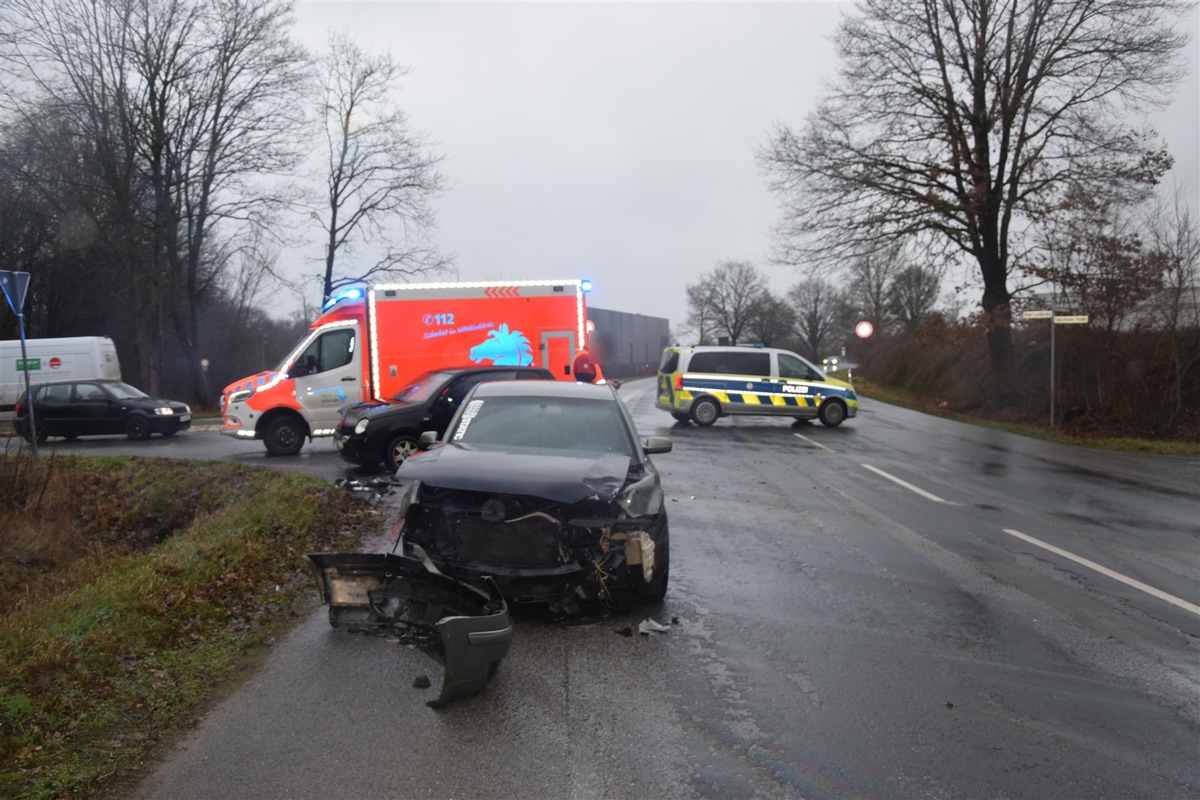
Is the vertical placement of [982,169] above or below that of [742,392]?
above

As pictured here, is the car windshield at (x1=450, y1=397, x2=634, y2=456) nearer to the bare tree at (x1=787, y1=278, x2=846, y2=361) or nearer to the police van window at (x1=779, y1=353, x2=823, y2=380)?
the police van window at (x1=779, y1=353, x2=823, y2=380)

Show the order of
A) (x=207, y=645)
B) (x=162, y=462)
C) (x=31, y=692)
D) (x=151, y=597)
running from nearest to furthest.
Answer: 1. (x=31, y=692)
2. (x=207, y=645)
3. (x=151, y=597)
4. (x=162, y=462)

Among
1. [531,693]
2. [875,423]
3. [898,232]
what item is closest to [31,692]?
[531,693]

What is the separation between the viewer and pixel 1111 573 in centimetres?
792

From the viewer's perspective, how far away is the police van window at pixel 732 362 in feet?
72.7

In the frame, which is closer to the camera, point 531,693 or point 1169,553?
point 531,693

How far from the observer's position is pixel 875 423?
80.2ft

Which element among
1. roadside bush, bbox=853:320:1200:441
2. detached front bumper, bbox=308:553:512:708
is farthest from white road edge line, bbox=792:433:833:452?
detached front bumper, bbox=308:553:512:708

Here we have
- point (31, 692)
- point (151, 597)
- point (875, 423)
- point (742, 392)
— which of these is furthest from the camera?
point (875, 423)

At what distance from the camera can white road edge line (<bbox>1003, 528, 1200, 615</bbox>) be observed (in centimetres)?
698

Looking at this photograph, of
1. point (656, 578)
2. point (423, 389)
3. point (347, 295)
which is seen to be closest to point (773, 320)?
point (347, 295)

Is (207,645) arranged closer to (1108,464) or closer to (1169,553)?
(1169,553)

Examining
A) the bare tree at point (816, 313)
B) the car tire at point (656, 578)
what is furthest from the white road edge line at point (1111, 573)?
the bare tree at point (816, 313)

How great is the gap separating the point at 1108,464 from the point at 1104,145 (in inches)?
524
